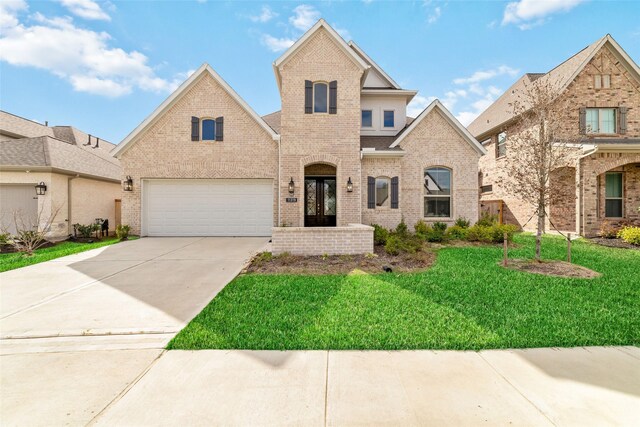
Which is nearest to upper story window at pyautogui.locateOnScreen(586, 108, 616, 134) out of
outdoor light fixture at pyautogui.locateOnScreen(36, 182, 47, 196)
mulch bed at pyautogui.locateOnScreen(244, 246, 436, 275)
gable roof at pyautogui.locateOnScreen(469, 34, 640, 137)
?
gable roof at pyautogui.locateOnScreen(469, 34, 640, 137)

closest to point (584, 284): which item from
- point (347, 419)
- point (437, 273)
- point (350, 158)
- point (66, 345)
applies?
point (437, 273)

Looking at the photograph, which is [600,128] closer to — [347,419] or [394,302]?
[394,302]

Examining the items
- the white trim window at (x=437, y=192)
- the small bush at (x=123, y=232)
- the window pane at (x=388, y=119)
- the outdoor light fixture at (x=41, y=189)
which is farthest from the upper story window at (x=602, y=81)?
the outdoor light fixture at (x=41, y=189)

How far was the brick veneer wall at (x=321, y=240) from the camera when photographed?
7734 mm

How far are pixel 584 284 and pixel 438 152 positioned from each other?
7.83m

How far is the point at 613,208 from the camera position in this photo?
1263 cm

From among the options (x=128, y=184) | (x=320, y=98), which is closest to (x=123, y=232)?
(x=128, y=184)

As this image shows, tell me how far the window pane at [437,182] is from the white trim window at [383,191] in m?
1.85

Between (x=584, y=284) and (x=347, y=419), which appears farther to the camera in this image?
(x=584, y=284)

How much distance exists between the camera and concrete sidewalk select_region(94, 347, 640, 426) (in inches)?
89.3

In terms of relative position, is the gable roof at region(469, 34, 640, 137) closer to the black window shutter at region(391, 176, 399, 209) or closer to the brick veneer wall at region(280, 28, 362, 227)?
the black window shutter at region(391, 176, 399, 209)

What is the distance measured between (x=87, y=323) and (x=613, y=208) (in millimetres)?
19085

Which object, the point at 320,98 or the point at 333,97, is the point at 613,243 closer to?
the point at 333,97

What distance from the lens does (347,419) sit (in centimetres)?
224
